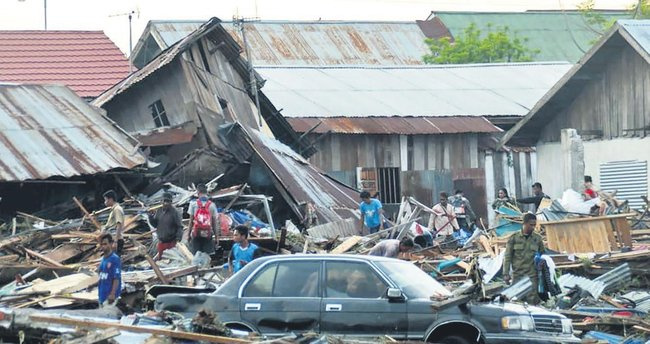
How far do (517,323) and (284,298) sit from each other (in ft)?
7.99

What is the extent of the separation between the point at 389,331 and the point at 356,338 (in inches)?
14.1

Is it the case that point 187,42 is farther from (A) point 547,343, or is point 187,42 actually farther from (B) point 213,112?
(A) point 547,343

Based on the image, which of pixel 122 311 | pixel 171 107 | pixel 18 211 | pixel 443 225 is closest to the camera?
pixel 122 311

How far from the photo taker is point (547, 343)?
14.4 m

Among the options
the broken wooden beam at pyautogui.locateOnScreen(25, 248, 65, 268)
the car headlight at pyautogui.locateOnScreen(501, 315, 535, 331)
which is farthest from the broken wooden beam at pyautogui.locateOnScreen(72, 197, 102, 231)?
the car headlight at pyautogui.locateOnScreen(501, 315, 535, 331)

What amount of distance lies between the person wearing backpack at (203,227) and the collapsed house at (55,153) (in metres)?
4.40

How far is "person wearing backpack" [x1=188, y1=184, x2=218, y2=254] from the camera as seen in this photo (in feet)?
73.4

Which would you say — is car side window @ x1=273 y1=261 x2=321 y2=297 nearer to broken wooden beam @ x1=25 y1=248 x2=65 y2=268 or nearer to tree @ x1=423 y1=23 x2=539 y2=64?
broken wooden beam @ x1=25 y1=248 x2=65 y2=268

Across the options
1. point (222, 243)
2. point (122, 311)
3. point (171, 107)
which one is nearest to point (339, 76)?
point (171, 107)

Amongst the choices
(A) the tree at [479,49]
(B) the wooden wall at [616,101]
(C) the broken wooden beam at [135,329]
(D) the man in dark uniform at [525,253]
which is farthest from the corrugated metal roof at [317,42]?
(C) the broken wooden beam at [135,329]

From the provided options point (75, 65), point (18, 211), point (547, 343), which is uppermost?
point (75, 65)

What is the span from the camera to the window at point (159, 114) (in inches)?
1235

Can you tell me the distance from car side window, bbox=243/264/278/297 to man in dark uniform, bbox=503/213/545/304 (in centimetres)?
468

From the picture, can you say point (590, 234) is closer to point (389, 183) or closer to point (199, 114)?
point (199, 114)
